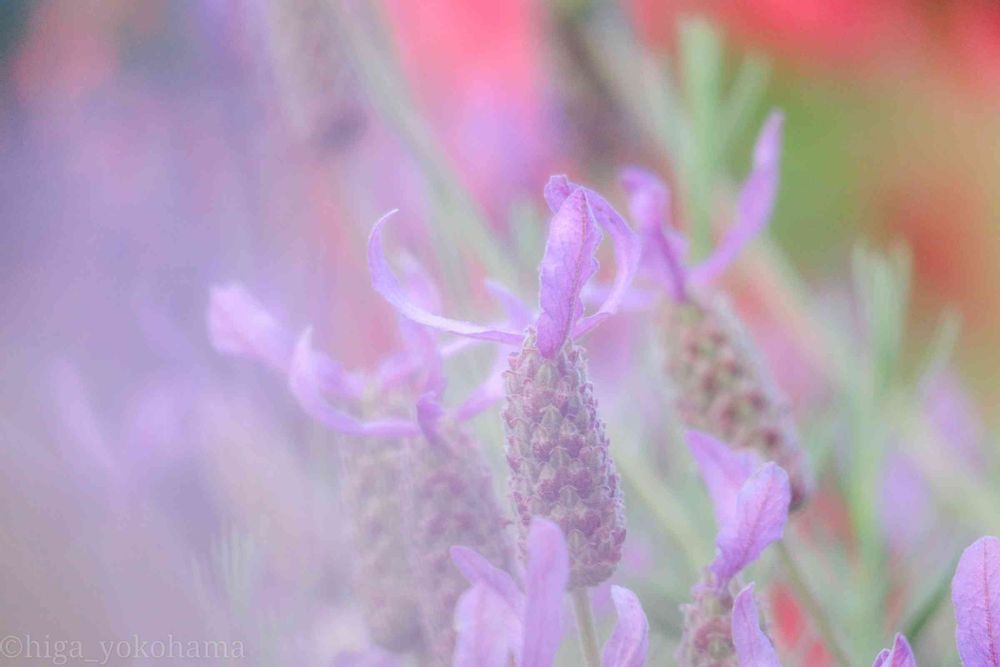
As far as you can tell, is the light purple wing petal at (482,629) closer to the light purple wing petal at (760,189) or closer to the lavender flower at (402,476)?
the lavender flower at (402,476)

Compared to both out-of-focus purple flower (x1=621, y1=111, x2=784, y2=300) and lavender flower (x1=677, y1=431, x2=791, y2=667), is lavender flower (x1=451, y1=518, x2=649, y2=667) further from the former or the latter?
out-of-focus purple flower (x1=621, y1=111, x2=784, y2=300)

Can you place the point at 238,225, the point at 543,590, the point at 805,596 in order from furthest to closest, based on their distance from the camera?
the point at 238,225 < the point at 805,596 < the point at 543,590

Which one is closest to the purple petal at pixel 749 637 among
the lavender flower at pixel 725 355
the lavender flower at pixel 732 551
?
the lavender flower at pixel 732 551

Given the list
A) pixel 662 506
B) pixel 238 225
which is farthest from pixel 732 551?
pixel 238 225

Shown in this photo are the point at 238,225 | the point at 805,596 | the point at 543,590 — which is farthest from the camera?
A: the point at 238,225

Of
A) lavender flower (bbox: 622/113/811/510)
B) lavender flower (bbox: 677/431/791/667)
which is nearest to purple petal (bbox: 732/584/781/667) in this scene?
lavender flower (bbox: 677/431/791/667)

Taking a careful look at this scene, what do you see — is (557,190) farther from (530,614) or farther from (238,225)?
(238,225)

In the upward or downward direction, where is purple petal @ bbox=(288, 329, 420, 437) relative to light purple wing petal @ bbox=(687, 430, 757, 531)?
upward
